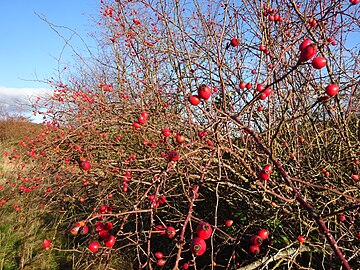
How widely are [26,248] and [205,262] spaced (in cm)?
166

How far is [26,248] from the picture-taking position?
275 cm

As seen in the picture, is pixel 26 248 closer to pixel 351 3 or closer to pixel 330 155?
pixel 330 155

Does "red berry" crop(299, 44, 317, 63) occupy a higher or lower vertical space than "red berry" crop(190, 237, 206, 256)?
higher

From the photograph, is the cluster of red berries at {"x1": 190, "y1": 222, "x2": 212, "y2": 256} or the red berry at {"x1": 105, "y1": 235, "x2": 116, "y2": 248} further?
the red berry at {"x1": 105, "y1": 235, "x2": 116, "y2": 248}

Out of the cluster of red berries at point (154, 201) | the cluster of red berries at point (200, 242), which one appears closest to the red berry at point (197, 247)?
the cluster of red berries at point (200, 242)

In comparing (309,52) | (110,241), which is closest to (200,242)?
(110,241)

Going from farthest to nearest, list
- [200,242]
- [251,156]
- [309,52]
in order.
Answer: [251,156]
[200,242]
[309,52]

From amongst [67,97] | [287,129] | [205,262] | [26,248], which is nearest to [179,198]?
[205,262]

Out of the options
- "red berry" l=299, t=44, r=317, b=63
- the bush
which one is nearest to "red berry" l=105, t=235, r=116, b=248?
the bush

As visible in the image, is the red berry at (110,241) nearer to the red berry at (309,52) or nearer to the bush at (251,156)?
the bush at (251,156)

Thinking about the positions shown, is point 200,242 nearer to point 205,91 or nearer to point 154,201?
point 154,201

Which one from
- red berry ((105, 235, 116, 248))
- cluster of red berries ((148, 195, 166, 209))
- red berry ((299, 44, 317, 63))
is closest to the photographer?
red berry ((299, 44, 317, 63))

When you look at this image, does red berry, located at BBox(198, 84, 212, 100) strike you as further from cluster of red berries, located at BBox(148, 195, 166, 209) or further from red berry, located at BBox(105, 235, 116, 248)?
red berry, located at BBox(105, 235, 116, 248)

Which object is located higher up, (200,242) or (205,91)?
(205,91)
